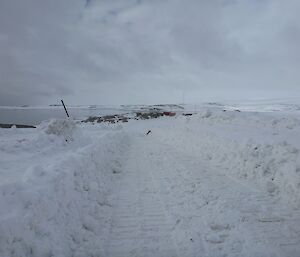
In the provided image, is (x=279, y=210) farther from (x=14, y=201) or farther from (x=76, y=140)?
(x=76, y=140)

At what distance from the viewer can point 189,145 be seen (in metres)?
18.0

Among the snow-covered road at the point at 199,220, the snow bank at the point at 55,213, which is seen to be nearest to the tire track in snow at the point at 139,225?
the snow-covered road at the point at 199,220

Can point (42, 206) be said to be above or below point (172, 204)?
above

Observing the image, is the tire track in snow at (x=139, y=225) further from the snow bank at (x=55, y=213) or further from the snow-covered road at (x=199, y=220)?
the snow bank at (x=55, y=213)

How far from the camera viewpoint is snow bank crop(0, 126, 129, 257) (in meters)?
4.00

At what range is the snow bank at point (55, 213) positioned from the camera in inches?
157

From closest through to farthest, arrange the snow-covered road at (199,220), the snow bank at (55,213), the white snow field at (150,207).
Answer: the snow bank at (55,213)
the white snow field at (150,207)
the snow-covered road at (199,220)

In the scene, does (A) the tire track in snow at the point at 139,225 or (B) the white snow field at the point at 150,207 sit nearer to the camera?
(B) the white snow field at the point at 150,207

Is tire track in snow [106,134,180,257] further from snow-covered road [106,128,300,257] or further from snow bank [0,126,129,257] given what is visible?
snow bank [0,126,129,257]

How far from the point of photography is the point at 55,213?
5.00m

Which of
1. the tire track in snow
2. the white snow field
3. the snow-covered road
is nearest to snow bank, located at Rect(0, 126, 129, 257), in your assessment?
the white snow field

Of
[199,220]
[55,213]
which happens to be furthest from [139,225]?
[55,213]

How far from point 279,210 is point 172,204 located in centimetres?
247

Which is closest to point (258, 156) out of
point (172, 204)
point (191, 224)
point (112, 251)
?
point (172, 204)
